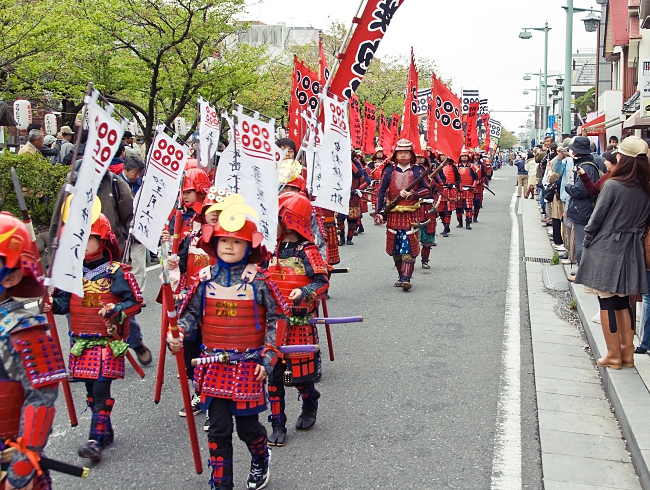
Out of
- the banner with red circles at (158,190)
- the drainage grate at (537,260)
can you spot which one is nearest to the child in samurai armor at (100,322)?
the banner with red circles at (158,190)

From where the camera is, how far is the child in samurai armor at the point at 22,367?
2773 mm

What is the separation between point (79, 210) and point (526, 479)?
2.97m

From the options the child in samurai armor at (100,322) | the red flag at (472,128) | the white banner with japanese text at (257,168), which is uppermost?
the red flag at (472,128)

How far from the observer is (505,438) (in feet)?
16.6

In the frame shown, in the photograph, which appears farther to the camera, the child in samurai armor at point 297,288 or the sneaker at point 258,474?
the child in samurai armor at point 297,288

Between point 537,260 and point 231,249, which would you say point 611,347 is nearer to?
point 231,249

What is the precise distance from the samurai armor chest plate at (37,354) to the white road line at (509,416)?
8.64ft

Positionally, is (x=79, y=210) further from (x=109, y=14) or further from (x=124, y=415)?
(x=109, y=14)

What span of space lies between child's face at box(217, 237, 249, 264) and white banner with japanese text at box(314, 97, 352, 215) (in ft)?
8.30

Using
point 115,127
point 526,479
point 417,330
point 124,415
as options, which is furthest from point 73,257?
point 417,330

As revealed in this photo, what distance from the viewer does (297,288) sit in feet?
16.5

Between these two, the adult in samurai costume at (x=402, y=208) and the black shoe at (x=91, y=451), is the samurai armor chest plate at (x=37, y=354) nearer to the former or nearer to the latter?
the black shoe at (x=91, y=451)

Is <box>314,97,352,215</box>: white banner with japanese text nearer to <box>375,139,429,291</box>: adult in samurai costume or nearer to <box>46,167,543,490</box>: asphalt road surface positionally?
<box>46,167,543,490</box>: asphalt road surface

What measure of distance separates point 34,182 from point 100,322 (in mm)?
7285
